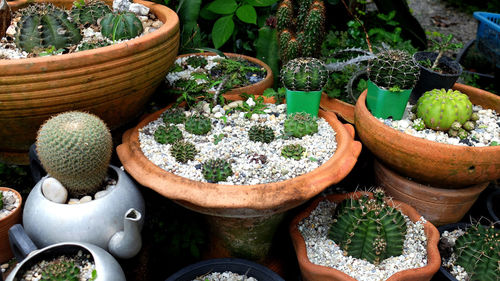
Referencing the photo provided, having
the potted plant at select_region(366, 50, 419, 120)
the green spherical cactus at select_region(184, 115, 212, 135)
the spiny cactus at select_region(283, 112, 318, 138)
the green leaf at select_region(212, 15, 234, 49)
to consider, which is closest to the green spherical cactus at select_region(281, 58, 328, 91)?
the spiny cactus at select_region(283, 112, 318, 138)

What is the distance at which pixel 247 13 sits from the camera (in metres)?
2.83

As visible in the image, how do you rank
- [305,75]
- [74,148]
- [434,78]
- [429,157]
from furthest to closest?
[434,78] → [305,75] → [429,157] → [74,148]

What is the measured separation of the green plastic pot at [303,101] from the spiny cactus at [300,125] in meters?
0.09

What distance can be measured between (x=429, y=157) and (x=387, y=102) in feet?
1.36

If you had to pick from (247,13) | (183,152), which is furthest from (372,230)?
(247,13)

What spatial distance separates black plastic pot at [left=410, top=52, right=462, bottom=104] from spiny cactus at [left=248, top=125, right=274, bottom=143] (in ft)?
3.23

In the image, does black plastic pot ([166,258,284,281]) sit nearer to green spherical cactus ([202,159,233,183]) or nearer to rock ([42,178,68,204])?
green spherical cactus ([202,159,233,183])

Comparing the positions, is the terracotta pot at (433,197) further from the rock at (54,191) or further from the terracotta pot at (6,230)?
the terracotta pot at (6,230)

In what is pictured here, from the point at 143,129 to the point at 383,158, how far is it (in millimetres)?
1394

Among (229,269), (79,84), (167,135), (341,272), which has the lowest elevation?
(229,269)

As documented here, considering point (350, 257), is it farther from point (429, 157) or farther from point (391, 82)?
point (391, 82)

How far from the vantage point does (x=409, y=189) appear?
221 cm

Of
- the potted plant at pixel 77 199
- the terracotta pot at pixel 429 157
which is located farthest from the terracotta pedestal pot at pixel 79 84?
the terracotta pot at pixel 429 157

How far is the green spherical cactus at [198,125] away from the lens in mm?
2201
